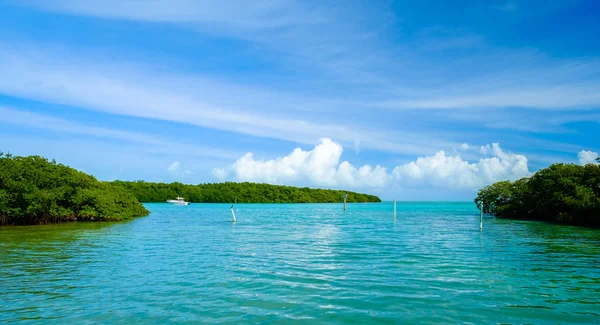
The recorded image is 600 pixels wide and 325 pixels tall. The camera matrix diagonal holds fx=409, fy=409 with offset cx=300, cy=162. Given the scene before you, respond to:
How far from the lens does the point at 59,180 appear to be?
44.0m

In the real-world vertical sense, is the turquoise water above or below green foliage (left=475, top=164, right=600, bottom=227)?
below

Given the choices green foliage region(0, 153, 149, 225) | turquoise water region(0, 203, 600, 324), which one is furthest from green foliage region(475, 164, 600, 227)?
green foliage region(0, 153, 149, 225)

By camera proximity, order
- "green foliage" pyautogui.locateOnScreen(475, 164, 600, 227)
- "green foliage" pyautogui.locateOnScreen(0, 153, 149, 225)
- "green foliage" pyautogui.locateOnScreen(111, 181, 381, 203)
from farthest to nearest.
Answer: "green foliage" pyautogui.locateOnScreen(111, 181, 381, 203) → "green foliage" pyautogui.locateOnScreen(475, 164, 600, 227) → "green foliage" pyautogui.locateOnScreen(0, 153, 149, 225)

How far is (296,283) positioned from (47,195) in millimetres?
35551

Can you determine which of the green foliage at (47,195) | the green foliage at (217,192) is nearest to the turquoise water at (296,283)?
the green foliage at (47,195)

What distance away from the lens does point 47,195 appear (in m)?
40.9

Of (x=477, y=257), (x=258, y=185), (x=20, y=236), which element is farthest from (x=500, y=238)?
(x=258, y=185)

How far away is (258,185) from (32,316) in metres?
188

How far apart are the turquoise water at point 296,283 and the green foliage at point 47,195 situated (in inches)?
589

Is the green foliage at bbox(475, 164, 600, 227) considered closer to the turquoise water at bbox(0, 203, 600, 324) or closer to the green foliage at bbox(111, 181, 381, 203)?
the turquoise water at bbox(0, 203, 600, 324)

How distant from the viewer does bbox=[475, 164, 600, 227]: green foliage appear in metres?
45.1

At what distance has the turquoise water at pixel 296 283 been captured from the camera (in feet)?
38.6

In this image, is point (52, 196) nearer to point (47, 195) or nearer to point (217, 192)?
point (47, 195)

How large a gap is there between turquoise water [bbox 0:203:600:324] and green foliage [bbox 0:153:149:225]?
15.0 metres
